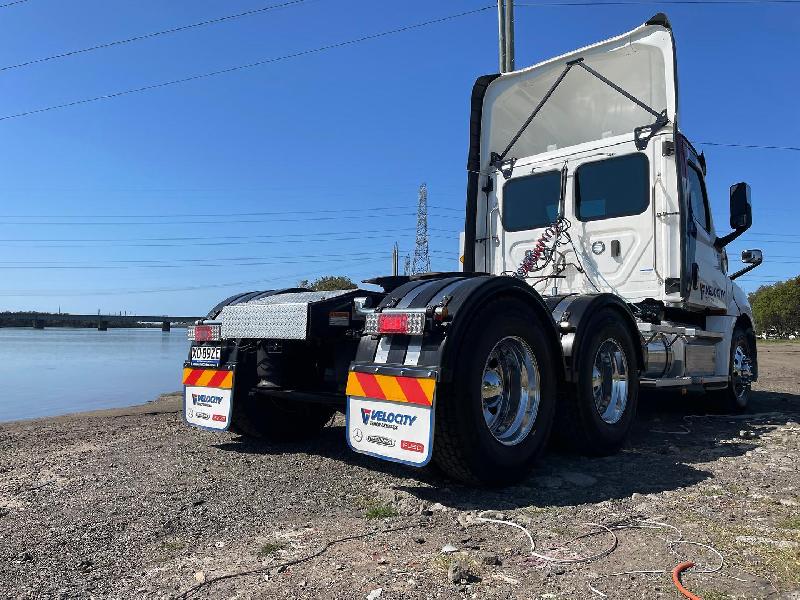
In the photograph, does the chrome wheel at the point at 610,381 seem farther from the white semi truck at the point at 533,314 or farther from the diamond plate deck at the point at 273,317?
the diamond plate deck at the point at 273,317

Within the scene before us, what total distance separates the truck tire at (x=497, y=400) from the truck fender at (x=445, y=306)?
0.06 metres

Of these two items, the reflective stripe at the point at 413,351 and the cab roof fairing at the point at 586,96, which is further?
the cab roof fairing at the point at 586,96

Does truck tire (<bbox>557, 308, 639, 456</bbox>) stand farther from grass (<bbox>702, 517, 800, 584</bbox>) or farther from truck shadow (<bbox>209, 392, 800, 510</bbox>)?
grass (<bbox>702, 517, 800, 584</bbox>)

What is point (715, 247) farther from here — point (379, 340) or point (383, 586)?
point (383, 586)

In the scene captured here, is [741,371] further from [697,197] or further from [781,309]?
[781,309]

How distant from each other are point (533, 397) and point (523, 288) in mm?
724

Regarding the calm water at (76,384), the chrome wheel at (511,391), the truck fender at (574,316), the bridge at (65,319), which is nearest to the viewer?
the chrome wheel at (511,391)

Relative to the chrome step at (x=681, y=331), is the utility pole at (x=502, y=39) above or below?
above

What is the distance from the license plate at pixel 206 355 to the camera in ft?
16.3

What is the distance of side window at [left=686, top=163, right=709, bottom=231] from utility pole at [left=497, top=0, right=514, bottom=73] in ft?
21.1

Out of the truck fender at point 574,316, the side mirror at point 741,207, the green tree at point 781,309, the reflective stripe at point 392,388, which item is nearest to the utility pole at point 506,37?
the side mirror at point 741,207

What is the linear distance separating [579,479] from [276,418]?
2.50 m

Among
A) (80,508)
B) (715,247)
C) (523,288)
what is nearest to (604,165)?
(715,247)

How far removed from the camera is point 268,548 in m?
2.89
